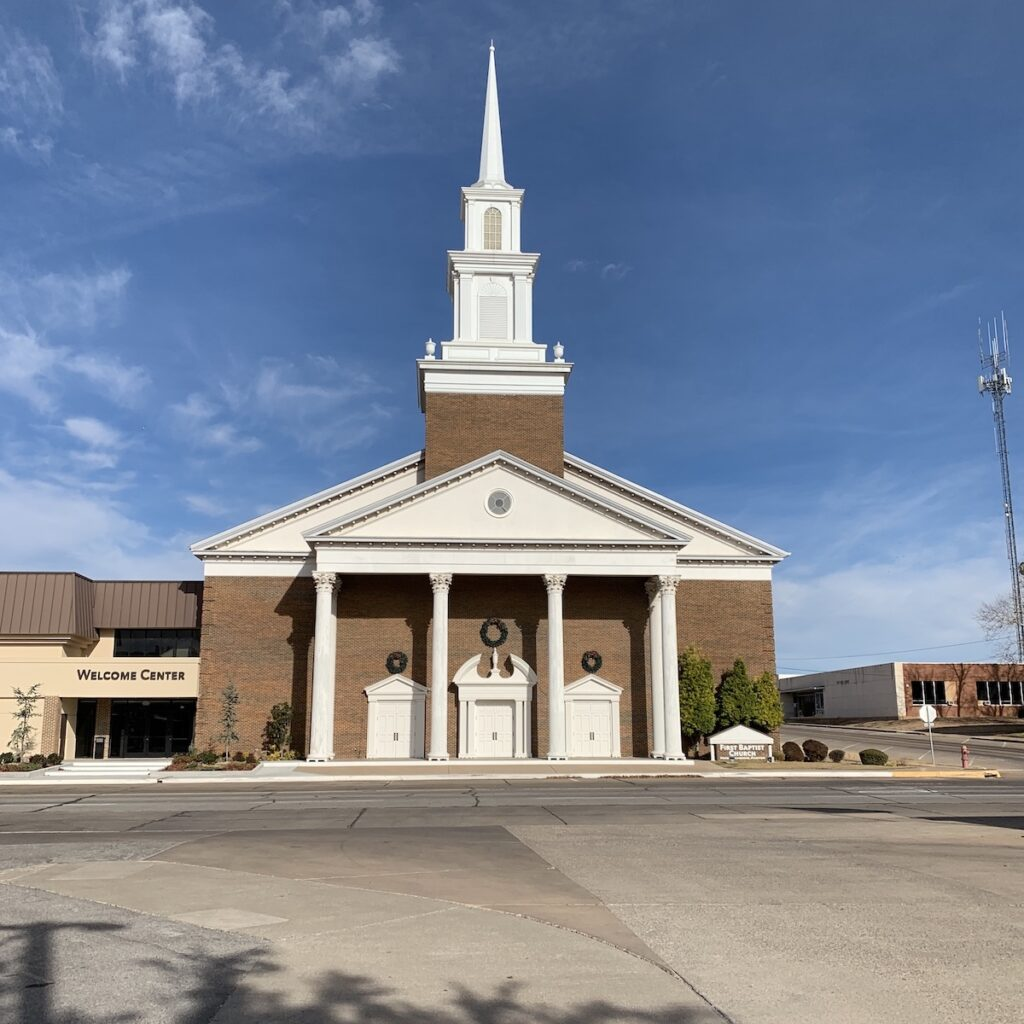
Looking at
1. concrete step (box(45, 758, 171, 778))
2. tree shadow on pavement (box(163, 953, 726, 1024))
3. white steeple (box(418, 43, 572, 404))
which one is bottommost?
concrete step (box(45, 758, 171, 778))

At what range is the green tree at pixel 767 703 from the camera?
131 feet

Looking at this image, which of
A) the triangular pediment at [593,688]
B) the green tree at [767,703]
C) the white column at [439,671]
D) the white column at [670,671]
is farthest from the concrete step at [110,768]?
the green tree at [767,703]

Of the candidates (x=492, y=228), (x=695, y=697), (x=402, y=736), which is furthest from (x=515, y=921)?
(x=492, y=228)

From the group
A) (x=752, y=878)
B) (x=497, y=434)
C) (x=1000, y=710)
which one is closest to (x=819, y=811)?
(x=752, y=878)

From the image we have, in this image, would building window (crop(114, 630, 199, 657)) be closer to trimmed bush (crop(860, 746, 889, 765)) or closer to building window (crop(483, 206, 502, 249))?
building window (crop(483, 206, 502, 249))

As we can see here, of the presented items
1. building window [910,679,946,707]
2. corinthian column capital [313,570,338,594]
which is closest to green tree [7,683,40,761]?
corinthian column capital [313,570,338,594]

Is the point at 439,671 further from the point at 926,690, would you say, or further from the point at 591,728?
the point at 926,690

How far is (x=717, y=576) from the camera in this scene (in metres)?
41.7

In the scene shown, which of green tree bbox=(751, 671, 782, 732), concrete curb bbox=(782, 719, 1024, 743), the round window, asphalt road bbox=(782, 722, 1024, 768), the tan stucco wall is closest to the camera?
the round window

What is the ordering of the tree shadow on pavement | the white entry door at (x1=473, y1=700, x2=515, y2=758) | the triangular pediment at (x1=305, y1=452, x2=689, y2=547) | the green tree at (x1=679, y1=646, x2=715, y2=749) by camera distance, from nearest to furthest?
1. the tree shadow on pavement
2. the triangular pediment at (x1=305, y1=452, x2=689, y2=547)
3. the white entry door at (x1=473, y1=700, x2=515, y2=758)
4. the green tree at (x1=679, y1=646, x2=715, y2=749)

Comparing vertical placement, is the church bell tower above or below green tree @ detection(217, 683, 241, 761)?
above

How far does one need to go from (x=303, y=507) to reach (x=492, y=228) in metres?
16.5

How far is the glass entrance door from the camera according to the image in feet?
141

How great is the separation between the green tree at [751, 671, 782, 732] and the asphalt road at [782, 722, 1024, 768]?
18.3 ft
